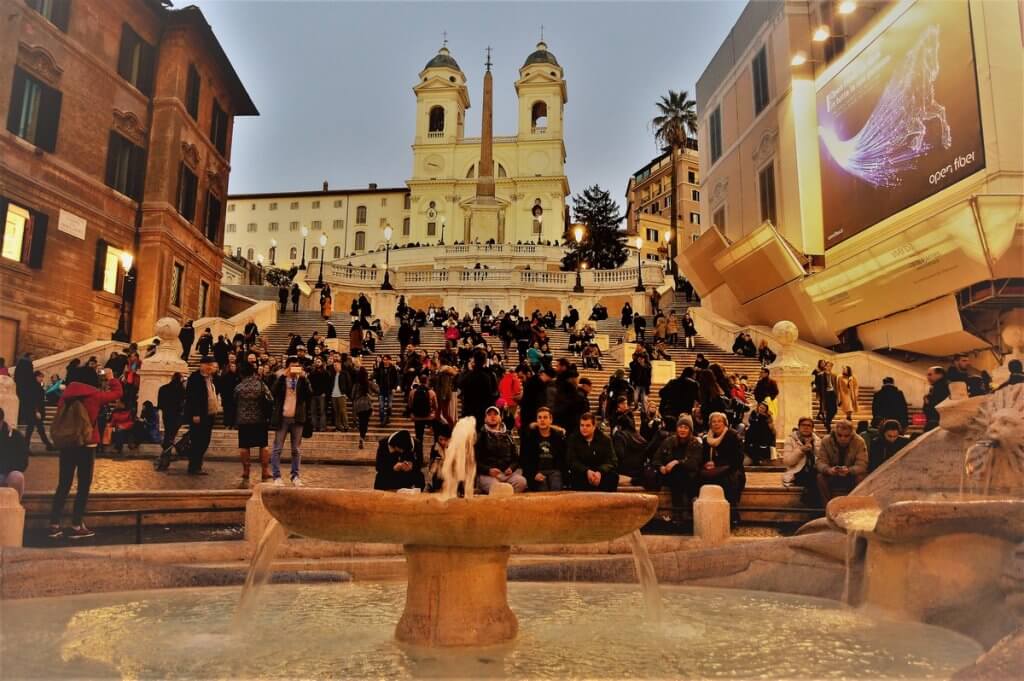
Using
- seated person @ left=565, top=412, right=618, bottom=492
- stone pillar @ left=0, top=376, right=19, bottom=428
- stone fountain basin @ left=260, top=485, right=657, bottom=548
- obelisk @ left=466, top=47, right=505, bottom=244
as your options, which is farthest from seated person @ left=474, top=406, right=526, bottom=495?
obelisk @ left=466, top=47, right=505, bottom=244

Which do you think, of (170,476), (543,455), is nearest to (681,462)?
(543,455)

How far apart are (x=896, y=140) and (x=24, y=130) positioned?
2357 cm

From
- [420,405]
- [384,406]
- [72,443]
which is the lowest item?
[72,443]

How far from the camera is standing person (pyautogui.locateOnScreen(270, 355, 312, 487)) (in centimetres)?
924

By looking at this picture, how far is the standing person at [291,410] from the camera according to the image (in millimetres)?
9242

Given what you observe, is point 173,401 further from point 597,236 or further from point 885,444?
point 597,236

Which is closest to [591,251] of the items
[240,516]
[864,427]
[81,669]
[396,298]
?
[396,298]

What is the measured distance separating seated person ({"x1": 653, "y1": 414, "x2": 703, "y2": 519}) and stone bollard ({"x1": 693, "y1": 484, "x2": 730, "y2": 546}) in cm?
113

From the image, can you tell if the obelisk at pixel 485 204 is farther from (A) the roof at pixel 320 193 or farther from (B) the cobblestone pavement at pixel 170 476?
(B) the cobblestone pavement at pixel 170 476

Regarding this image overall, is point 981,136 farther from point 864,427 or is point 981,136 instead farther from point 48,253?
point 48,253

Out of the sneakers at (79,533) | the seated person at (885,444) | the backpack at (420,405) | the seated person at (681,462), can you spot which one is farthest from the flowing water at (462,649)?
the backpack at (420,405)

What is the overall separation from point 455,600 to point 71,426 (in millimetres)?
4813

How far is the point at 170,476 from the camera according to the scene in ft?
32.8

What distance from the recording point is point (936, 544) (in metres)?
4.29
